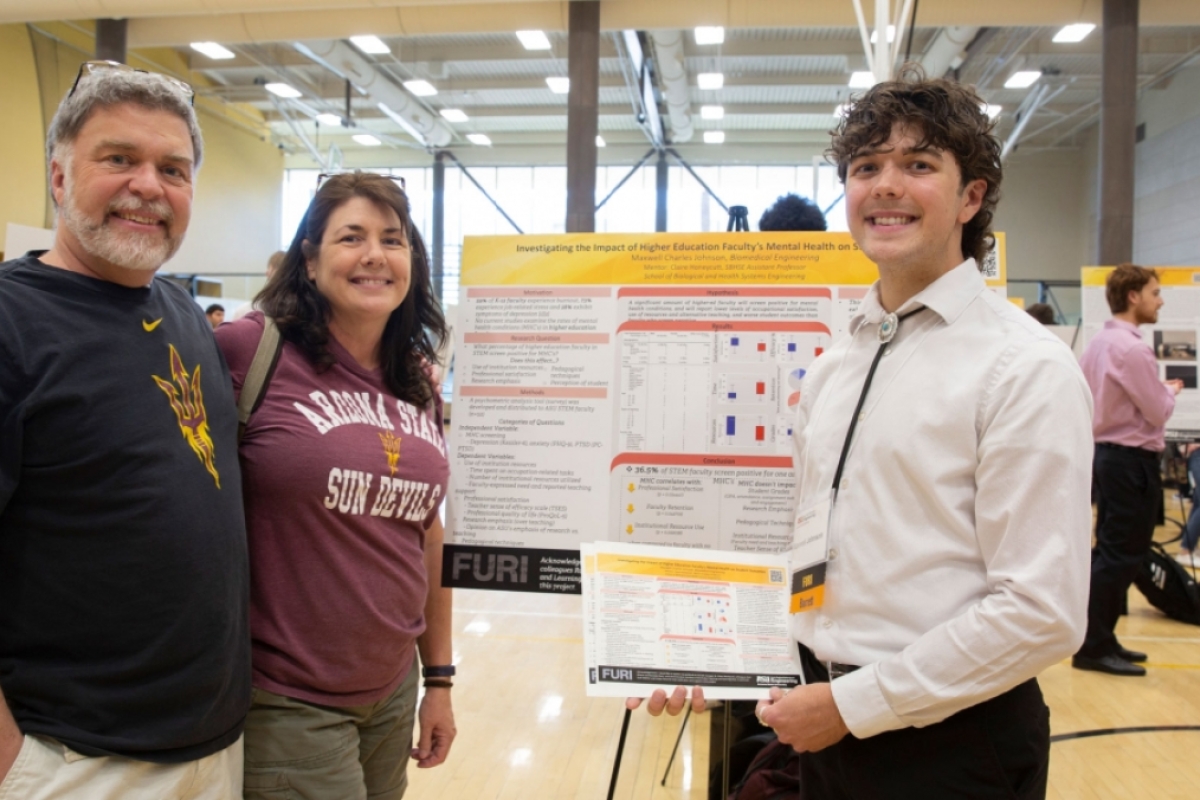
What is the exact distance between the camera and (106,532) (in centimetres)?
116

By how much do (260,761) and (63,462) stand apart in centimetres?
63

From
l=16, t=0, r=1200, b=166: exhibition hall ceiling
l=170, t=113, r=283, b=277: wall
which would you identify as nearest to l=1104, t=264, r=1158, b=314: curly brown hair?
l=16, t=0, r=1200, b=166: exhibition hall ceiling

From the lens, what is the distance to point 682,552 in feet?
5.45

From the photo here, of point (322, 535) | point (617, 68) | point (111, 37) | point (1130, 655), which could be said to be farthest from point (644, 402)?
point (617, 68)

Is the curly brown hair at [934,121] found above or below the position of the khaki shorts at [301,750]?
above

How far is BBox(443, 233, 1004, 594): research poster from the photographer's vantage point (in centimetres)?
204

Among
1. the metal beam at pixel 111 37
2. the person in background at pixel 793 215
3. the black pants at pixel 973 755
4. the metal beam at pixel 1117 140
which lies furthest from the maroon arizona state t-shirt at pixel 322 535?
the metal beam at pixel 111 37

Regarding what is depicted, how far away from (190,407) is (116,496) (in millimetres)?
185

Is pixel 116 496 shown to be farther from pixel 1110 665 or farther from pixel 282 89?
pixel 282 89

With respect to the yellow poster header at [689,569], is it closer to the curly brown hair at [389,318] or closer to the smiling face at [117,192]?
the curly brown hair at [389,318]

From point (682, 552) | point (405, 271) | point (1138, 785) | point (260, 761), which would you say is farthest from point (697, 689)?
point (1138, 785)

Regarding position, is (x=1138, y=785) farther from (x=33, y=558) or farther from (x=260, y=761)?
(x=33, y=558)

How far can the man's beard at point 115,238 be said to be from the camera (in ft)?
4.06

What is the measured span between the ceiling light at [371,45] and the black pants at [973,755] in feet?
38.7
